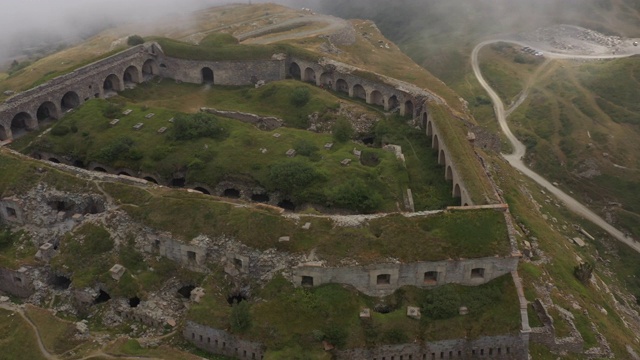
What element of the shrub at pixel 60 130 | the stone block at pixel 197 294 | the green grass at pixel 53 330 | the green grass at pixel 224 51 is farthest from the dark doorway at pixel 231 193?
the green grass at pixel 224 51

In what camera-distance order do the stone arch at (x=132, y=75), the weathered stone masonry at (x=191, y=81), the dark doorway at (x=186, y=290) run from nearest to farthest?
the dark doorway at (x=186, y=290), the weathered stone masonry at (x=191, y=81), the stone arch at (x=132, y=75)

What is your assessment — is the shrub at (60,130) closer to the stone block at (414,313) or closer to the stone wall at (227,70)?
the stone wall at (227,70)

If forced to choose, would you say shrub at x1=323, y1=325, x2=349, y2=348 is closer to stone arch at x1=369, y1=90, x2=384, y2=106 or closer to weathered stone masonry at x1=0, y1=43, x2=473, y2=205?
weathered stone masonry at x1=0, y1=43, x2=473, y2=205

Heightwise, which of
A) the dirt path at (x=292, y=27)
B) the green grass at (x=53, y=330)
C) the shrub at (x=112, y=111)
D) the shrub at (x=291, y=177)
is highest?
the dirt path at (x=292, y=27)

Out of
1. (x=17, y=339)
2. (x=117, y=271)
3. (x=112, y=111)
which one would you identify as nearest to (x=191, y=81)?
(x=112, y=111)

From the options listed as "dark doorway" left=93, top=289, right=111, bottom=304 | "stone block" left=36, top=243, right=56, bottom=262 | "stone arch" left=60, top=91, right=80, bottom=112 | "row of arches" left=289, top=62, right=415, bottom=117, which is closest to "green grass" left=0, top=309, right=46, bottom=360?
"dark doorway" left=93, top=289, right=111, bottom=304
